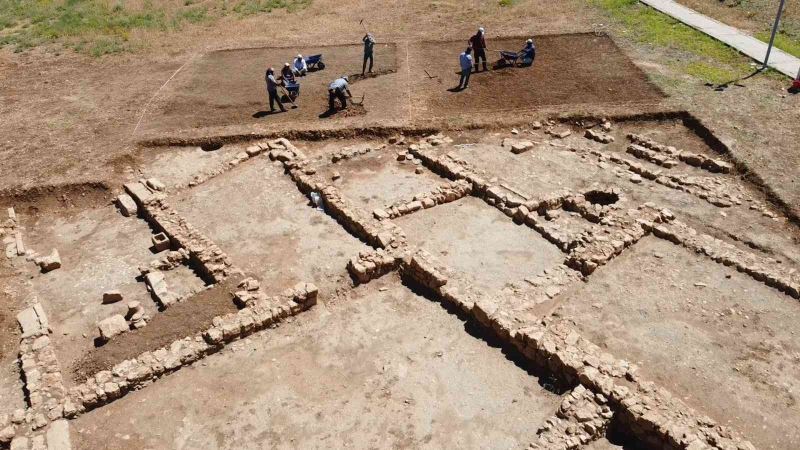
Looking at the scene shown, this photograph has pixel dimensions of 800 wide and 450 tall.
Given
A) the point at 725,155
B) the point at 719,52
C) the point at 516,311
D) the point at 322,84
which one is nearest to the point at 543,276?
the point at 516,311

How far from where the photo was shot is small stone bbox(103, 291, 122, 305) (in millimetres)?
15248

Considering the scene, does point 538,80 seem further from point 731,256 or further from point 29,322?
point 29,322

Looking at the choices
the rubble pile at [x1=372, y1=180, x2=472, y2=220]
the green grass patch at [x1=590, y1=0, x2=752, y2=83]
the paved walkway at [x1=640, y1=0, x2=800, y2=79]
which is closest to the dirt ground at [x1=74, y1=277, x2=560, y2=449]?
the rubble pile at [x1=372, y1=180, x2=472, y2=220]

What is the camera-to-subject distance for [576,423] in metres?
11.1

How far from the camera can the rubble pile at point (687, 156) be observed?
19.5 meters

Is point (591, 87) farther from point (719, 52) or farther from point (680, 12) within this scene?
point (680, 12)

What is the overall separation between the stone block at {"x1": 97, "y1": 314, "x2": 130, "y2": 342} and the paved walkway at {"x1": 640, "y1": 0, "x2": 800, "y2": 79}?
26.8m

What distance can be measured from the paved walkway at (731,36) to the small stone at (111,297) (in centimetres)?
2678

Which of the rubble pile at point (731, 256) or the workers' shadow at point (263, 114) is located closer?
the rubble pile at point (731, 256)

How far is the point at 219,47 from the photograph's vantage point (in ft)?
104

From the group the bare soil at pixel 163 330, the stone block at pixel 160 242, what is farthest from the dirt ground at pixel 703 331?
the stone block at pixel 160 242

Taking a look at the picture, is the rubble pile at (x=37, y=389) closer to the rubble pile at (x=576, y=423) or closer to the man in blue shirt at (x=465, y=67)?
the rubble pile at (x=576, y=423)

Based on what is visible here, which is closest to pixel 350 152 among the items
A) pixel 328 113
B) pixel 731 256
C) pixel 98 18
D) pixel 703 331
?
pixel 328 113

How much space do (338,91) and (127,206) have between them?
9.04 metres
